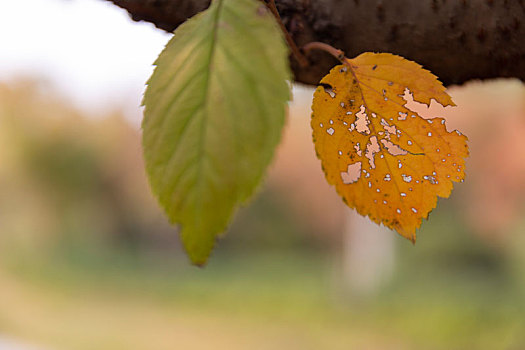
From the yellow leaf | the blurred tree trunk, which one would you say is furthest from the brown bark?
the blurred tree trunk

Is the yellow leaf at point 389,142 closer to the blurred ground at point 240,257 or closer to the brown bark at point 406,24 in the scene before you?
the brown bark at point 406,24

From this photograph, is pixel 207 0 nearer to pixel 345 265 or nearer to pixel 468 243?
pixel 468 243

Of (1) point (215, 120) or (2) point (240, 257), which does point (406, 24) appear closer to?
(1) point (215, 120)

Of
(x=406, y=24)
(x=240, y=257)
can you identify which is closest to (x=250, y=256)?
(x=240, y=257)

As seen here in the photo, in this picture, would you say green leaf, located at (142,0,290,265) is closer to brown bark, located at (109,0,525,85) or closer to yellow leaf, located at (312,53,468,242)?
yellow leaf, located at (312,53,468,242)

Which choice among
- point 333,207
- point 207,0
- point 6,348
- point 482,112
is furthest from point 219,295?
point 207,0
